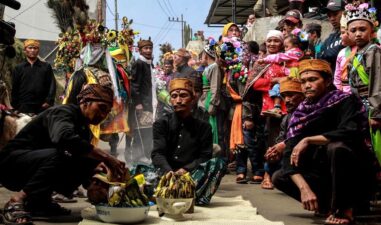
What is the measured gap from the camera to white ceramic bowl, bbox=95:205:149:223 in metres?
4.67

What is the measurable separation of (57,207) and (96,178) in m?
0.58

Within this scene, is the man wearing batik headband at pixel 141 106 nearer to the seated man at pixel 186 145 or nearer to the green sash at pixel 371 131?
the seated man at pixel 186 145

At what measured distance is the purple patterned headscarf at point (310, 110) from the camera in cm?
489

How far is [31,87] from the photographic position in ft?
28.9

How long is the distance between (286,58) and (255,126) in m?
0.95

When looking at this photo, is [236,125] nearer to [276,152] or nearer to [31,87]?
[276,152]

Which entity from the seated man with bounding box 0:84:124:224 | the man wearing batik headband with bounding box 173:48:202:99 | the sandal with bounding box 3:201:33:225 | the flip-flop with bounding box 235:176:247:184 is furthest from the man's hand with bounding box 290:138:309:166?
the man wearing batik headband with bounding box 173:48:202:99

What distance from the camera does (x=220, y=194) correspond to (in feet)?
22.3

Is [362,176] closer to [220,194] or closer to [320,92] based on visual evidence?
[320,92]

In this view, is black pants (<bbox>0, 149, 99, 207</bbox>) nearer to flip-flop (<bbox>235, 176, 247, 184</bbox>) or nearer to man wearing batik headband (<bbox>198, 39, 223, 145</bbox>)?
flip-flop (<bbox>235, 176, 247, 184</bbox>)

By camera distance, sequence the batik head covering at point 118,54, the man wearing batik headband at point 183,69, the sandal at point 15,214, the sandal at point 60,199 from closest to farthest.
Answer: the sandal at point 15,214 → the sandal at point 60,199 → the man wearing batik headband at point 183,69 → the batik head covering at point 118,54

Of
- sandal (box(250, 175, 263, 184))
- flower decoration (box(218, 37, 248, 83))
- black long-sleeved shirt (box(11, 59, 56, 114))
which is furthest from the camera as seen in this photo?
black long-sleeved shirt (box(11, 59, 56, 114))

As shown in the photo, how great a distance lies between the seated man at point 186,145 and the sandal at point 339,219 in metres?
1.33

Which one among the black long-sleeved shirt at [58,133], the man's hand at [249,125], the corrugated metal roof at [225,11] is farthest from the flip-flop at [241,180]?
the corrugated metal roof at [225,11]
